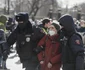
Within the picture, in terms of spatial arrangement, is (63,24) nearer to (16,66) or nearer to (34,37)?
(34,37)

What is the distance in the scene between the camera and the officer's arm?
575cm

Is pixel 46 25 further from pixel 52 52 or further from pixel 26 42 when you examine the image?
pixel 52 52

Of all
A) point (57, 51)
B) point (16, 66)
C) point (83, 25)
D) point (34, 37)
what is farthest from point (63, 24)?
point (83, 25)

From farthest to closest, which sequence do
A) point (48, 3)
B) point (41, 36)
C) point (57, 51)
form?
point (48, 3) < point (41, 36) < point (57, 51)

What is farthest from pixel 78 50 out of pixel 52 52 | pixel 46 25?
pixel 46 25

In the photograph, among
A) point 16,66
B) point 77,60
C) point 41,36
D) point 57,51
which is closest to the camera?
point 77,60

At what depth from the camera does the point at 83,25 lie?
1496 cm

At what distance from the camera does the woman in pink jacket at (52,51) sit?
6.33 m

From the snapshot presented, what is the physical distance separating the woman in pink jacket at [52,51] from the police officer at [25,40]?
43 cm

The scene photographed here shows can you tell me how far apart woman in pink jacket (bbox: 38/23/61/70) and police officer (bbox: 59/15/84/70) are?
1.01 feet

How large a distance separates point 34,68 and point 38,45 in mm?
603

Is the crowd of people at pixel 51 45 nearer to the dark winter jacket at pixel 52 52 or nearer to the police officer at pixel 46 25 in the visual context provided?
the dark winter jacket at pixel 52 52

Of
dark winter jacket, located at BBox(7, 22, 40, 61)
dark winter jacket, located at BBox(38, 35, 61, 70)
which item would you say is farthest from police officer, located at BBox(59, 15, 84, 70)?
dark winter jacket, located at BBox(7, 22, 40, 61)

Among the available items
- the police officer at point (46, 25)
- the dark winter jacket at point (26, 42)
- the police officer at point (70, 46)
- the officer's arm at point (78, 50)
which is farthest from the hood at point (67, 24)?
the dark winter jacket at point (26, 42)
